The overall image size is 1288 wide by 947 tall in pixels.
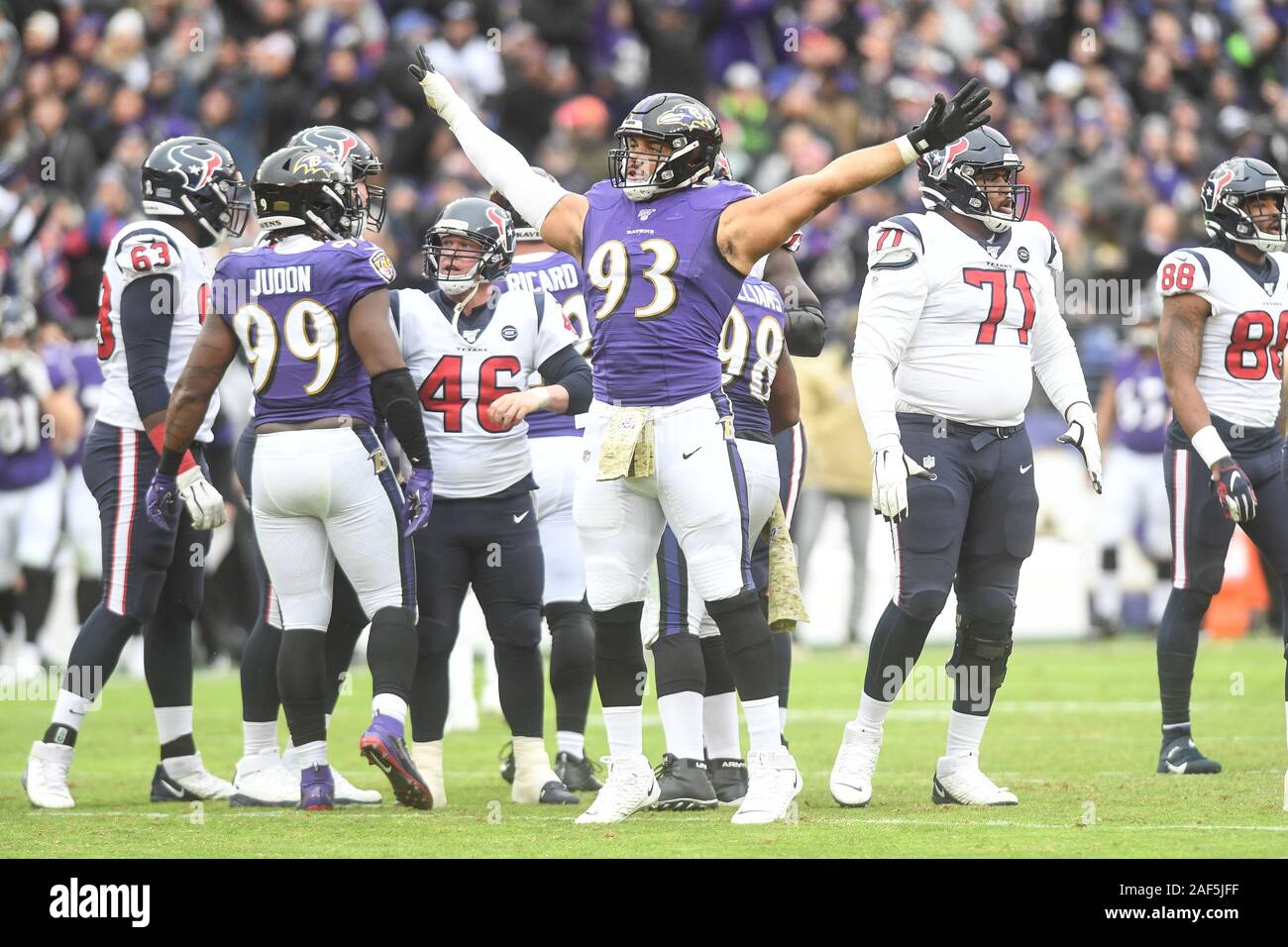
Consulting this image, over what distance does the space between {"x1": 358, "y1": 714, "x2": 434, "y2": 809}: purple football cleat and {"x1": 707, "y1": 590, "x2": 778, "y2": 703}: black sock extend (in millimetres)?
1216

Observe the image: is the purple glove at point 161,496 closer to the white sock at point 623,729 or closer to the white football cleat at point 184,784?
the white football cleat at point 184,784

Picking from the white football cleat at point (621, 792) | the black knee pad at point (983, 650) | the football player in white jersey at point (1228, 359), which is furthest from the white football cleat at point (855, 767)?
the football player in white jersey at point (1228, 359)

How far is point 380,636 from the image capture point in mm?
6848

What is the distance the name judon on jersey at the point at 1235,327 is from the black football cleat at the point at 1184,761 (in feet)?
4.46

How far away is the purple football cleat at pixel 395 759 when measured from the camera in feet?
21.6

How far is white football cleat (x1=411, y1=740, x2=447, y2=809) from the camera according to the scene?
24.0ft

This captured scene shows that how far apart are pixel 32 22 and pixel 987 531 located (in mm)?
12790

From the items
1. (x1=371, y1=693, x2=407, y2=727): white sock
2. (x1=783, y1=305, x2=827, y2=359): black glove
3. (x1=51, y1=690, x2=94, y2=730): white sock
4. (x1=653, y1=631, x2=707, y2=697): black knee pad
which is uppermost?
(x1=783, y1=305, x2=827, y2=359): black glove

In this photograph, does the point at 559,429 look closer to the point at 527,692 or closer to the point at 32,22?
the point at 527,692

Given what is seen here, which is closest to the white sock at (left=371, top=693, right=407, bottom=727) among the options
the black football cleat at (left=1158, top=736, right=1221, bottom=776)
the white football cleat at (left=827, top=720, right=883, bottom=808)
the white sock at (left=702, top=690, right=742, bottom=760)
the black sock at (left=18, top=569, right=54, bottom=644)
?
the white sock at (left=702, top=690, right=742, bottom=760)

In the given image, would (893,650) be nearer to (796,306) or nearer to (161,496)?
(796,306)

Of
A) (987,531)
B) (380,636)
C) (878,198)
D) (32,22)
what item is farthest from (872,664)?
(32,22)

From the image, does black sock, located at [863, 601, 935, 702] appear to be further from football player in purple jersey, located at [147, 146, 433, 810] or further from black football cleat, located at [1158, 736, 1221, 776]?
football player in purple jersey, located at [147, 146, 433, 810]

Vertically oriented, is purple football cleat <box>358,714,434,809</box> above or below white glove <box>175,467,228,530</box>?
below
